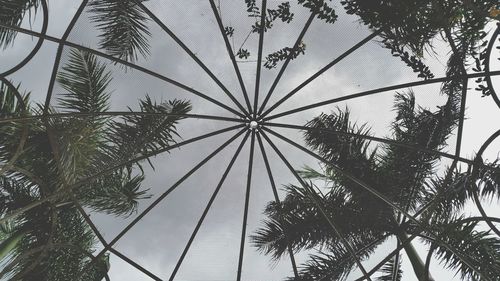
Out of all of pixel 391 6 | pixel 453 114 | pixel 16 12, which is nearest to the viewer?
pixel 391 6

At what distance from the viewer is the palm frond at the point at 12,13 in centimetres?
739

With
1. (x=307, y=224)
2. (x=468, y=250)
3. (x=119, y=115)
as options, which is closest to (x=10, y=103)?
(x=119, y=115)

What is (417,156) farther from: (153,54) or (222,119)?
(153,54)

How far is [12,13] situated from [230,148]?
4.74m

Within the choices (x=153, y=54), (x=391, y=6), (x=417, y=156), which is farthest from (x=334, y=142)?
(x=391, y=6)

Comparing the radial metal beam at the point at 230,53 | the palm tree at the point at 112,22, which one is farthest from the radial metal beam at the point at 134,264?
the palm tree at the point at 112,22

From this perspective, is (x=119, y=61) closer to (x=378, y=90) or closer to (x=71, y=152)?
(x=71, y=152)

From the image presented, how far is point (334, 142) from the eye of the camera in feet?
37.2

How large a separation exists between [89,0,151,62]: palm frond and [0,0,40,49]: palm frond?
2.82ft

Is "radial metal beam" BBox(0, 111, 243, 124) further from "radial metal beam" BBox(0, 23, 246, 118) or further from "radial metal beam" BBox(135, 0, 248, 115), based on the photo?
"radial metal beam" BBox(135, 0, 248, 115)

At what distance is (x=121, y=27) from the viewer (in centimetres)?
829

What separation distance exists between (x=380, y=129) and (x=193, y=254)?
4548 mm

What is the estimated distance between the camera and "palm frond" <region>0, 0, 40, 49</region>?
24.3ft

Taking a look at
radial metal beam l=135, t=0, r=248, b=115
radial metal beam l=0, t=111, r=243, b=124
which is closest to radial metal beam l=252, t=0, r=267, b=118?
radial metal beam l=135, t=0, r=248, b=115
